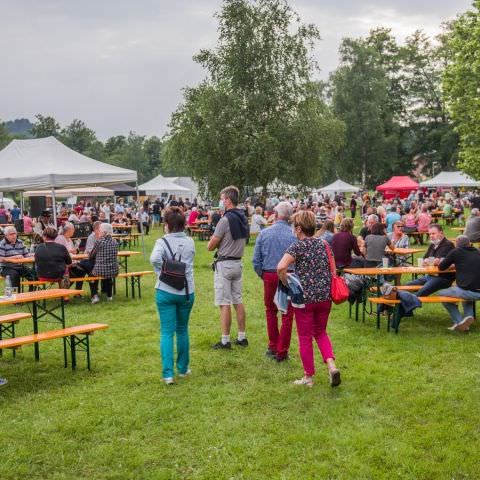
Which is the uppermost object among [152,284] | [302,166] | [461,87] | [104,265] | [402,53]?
[402,53]

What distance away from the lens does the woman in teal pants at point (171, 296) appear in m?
5.56

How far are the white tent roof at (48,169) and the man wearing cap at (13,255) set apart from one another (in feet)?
11.5

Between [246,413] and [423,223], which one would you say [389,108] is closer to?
[423,223]

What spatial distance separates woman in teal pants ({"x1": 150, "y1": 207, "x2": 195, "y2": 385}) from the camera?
5.56 metres

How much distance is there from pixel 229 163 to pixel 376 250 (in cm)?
1631

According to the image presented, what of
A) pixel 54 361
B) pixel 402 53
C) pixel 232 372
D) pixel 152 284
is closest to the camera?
pixel 232 372

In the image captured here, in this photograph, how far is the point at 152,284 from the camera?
12406 mm

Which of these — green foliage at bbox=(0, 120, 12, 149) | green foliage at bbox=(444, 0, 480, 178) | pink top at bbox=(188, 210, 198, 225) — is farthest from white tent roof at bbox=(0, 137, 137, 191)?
green foliage at bbox=(0, 120, 12, 149)

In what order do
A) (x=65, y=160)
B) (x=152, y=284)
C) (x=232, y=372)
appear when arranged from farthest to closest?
(x=65, y=160)
(x=152, y=284)
(x=232, y=372)

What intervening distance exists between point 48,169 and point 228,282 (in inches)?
375

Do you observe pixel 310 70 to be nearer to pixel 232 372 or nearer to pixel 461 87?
pixel 461 87

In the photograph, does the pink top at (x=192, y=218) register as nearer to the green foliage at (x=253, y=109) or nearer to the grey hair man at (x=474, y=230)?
the green foliage at (x=253, y=109)

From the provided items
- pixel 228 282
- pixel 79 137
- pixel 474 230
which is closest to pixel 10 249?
pixel 228 282

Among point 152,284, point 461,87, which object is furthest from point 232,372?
point 461,87
